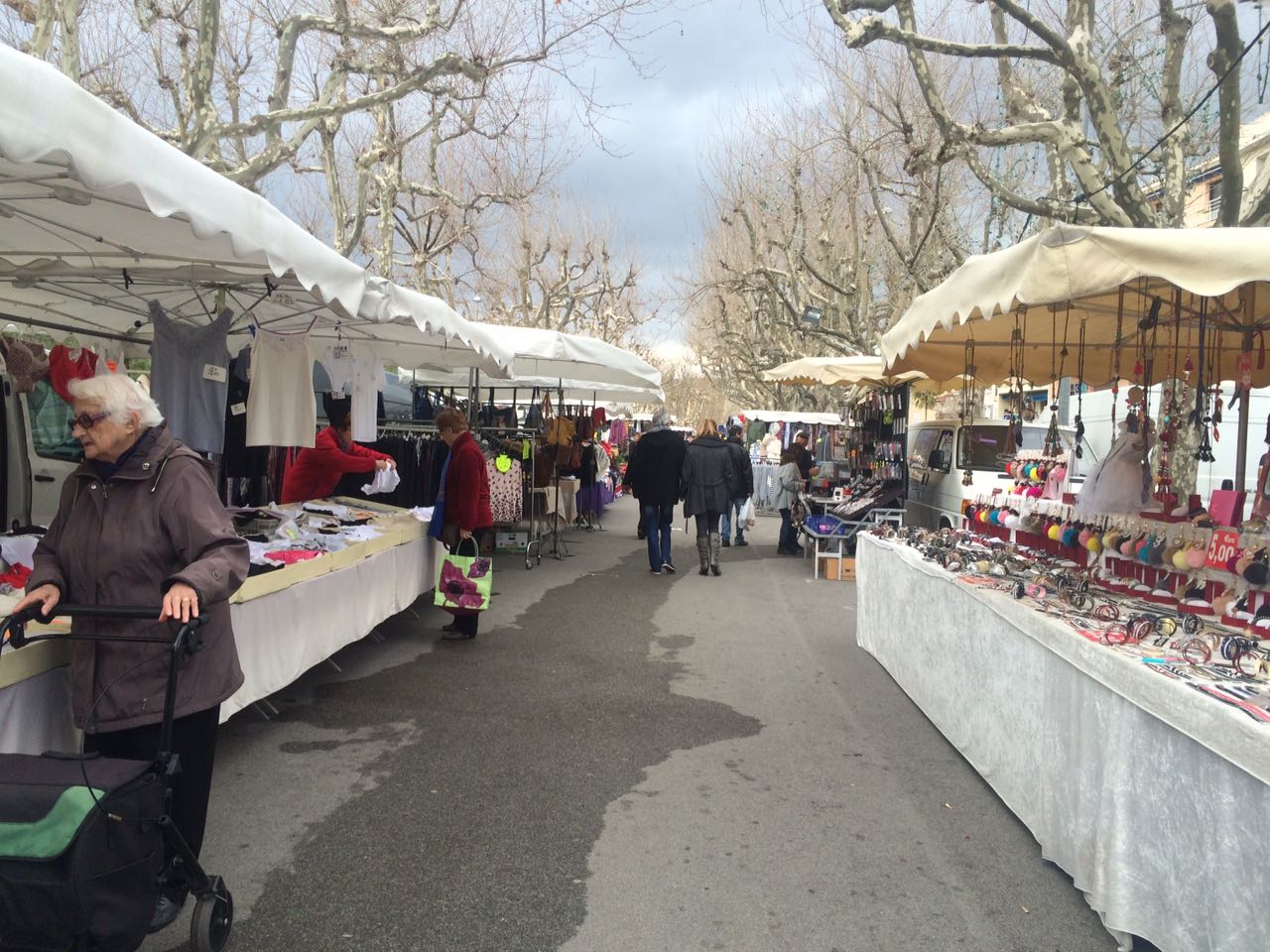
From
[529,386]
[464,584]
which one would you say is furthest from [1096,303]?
[529,386]

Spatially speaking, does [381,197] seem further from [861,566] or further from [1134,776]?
[1134,776]

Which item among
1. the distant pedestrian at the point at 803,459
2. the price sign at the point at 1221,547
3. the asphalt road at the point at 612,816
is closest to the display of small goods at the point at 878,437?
the distant pedestrian at the point at 803,459

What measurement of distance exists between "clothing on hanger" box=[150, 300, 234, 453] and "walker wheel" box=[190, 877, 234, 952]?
330cm

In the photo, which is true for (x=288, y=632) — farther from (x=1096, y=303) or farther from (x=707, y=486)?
(x=707, y=486)

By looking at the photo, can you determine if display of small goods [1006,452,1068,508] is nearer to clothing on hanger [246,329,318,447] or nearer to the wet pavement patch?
the wet pavement patch

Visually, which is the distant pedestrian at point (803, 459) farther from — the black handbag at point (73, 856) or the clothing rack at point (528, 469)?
the black handbag at point (73, 856)

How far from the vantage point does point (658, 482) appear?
10.8m

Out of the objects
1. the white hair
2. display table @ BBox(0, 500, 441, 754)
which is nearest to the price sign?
the white hair

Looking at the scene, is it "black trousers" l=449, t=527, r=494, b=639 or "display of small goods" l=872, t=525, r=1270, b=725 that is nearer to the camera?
"display of small goods" l=872, t=525, r=1270, b=725

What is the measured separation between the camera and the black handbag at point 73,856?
6.57ft

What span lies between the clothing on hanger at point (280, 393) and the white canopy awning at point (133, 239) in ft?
0.84

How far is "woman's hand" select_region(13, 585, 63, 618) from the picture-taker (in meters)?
2.56

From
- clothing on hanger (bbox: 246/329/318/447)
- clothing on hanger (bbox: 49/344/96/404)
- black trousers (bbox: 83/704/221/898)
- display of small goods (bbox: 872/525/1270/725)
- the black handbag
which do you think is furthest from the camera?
clothing on hanger (bbox: 246/329/318/447)

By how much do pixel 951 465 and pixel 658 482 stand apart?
403 centimetres
